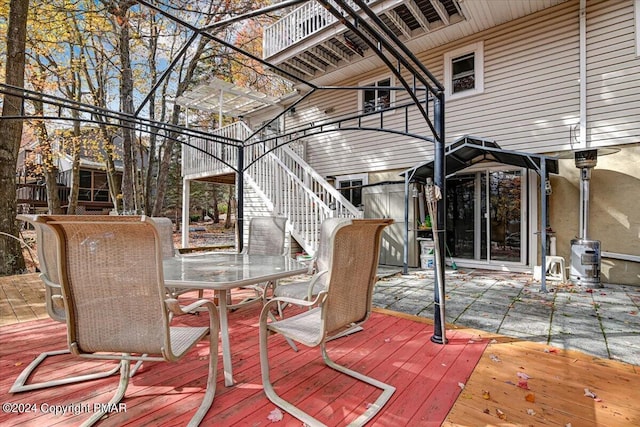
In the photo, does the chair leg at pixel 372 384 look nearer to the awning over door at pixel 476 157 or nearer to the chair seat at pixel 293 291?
the chair seat at pixel 293 291

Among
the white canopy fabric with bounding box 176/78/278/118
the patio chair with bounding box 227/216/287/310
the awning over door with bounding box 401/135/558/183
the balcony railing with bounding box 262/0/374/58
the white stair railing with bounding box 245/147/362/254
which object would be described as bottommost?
the patio chair with bounding box 227/216/287/310

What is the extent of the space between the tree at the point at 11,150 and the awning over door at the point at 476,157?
7217 millimetres

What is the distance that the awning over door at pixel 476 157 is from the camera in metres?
5.02

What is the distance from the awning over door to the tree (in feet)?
23.7

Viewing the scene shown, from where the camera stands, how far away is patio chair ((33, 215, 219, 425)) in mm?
1396

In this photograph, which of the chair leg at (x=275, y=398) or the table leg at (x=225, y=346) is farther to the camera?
the table leg at (x=225, y=346)

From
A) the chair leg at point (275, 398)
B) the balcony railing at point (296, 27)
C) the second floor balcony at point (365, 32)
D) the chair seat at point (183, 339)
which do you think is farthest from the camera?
the balcony railing at point (296, 27)

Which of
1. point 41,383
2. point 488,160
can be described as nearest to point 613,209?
point 488,160

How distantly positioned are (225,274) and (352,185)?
6260 millimetres

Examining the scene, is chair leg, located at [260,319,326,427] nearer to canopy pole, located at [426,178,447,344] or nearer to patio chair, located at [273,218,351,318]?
patio chair, located at [273,218,351,318]

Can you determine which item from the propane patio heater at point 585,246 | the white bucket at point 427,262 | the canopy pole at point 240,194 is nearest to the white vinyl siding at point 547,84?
the propane patio heater at point 585,246

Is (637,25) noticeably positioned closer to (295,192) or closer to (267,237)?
(295,192)

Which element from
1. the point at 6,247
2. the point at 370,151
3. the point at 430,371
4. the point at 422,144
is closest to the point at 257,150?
the point at 370,151

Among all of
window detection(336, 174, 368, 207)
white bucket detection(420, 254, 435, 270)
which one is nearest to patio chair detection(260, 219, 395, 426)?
white bucket detection(420, 254, 435, 270)
